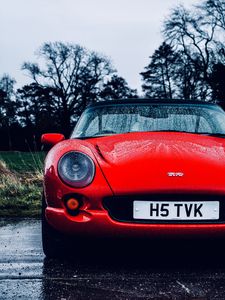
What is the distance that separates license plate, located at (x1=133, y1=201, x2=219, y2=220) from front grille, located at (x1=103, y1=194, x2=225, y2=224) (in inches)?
0.7

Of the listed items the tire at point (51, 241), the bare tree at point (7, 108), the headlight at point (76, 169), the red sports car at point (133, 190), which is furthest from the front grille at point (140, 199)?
the bare tree at point (7, 108)

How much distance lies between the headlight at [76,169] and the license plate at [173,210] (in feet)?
1.10

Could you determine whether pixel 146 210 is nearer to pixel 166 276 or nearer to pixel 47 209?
pixel 166 276

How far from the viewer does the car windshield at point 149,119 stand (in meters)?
3.73

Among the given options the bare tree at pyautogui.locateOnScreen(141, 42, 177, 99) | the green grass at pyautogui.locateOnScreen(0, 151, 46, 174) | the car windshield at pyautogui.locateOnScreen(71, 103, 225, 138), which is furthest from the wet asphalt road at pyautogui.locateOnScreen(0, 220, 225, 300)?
the bare tree at pyautogui.locateOnScreen(141, 42, 177, 99)

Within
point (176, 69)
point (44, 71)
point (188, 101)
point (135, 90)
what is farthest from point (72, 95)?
point (188, 101)

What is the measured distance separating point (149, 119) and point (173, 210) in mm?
1263

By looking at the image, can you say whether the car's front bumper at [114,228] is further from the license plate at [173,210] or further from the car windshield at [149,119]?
the car windshield at [149,119]

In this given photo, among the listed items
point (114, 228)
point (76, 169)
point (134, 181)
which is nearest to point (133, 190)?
point (134, 181)

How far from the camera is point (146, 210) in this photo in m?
2.74

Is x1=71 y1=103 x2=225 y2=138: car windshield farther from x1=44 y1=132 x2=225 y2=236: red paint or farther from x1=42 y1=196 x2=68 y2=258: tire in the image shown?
x1=42 y1=196 x2=68 y2=258: tire

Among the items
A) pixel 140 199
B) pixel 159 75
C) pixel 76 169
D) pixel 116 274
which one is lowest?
pixel 116 274

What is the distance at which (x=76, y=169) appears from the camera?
2.92m

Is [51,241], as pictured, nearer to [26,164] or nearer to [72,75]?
[26,164]
